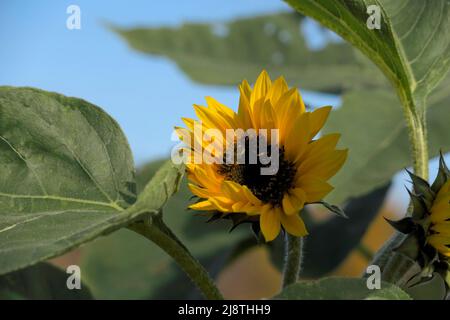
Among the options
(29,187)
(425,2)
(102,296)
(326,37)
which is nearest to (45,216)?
(29,187)

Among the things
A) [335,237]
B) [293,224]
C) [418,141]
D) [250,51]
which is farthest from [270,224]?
[250,51]

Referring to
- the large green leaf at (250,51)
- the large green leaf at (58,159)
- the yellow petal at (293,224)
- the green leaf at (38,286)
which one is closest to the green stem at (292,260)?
the yellow petal at (293,224)

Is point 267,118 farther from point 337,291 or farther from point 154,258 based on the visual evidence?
point 154,258

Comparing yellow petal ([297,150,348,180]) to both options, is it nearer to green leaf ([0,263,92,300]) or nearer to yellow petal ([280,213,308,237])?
yellow petal ([280,213,308,237])

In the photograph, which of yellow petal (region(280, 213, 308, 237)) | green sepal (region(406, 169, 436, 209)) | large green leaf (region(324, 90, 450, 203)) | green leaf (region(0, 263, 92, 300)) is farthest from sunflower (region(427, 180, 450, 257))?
large green leaf (region(324, 90, 450, 203))

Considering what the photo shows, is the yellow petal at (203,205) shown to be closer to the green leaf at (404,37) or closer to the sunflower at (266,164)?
the sunflower at (266,164)
